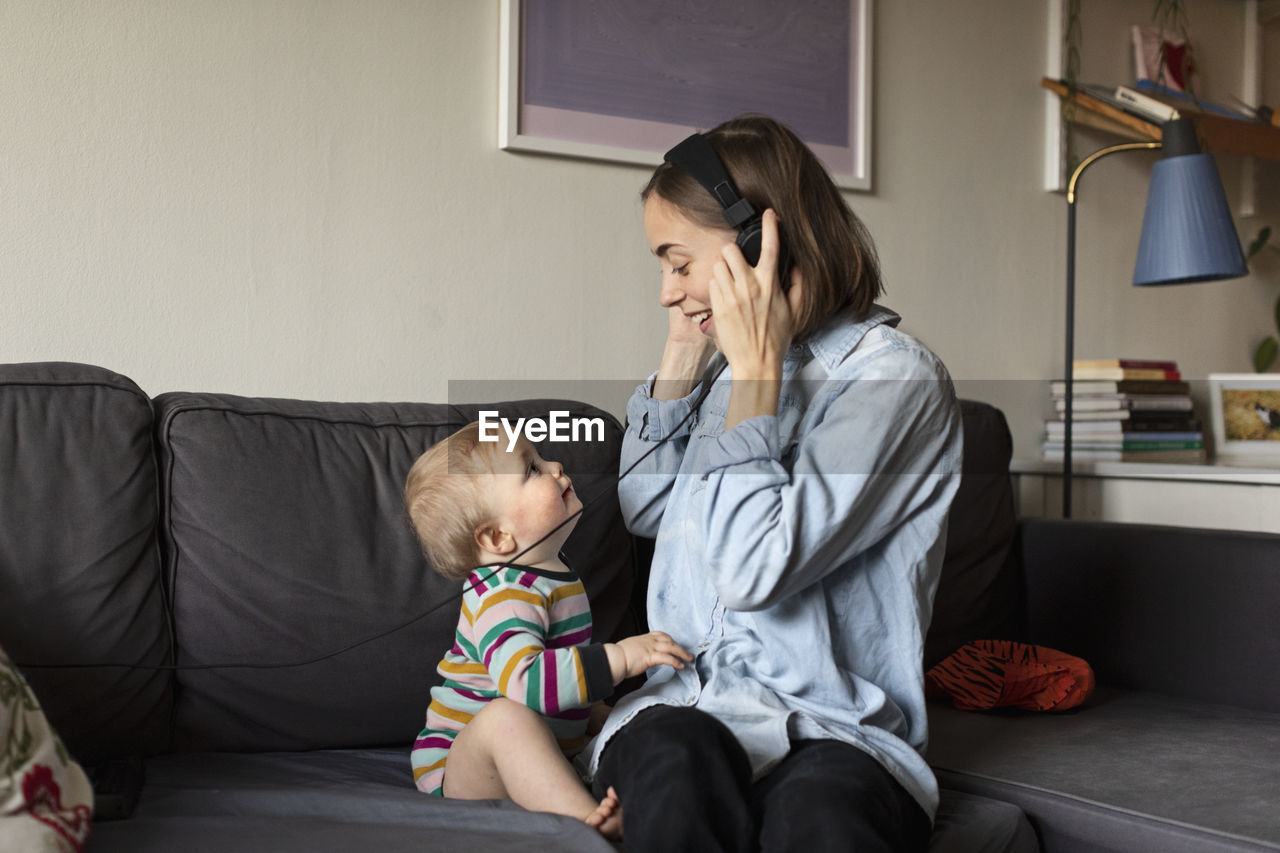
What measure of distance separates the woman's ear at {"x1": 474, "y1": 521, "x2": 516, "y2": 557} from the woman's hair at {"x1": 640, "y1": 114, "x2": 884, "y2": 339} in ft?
1.38

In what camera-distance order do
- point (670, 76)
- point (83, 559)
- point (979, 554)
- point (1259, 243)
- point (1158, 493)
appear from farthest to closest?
point (1259, 243)
point (1158, 493)
point (670, 76)
point (979, 554)
point (83, 559)

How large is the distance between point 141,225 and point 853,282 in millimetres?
1090

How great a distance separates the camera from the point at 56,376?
1.41 m

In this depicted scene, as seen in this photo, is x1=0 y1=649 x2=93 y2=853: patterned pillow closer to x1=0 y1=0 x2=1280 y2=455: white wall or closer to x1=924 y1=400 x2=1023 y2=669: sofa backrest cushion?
x1=0 y1=0 x2=1280 y2=455: white wall

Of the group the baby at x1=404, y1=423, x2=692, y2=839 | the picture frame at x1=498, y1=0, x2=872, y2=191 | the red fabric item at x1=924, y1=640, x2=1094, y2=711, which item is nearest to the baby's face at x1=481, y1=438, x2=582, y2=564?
the baby at x1=404, y1=423, x2=692, y2=839

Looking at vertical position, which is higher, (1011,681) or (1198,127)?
(1198,127)

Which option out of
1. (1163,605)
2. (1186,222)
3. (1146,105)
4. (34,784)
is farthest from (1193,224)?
(34,784)

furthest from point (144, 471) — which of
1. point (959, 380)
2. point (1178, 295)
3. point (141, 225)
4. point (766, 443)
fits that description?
point (1178, 295)

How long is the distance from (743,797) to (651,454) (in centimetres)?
50

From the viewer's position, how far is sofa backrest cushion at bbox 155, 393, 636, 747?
1.41m

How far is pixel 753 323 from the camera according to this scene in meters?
1.19

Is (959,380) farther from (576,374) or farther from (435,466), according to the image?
(435,466)

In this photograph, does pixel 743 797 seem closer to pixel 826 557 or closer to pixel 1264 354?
pixel 826 557

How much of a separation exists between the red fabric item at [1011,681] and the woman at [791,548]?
1.78 ft
